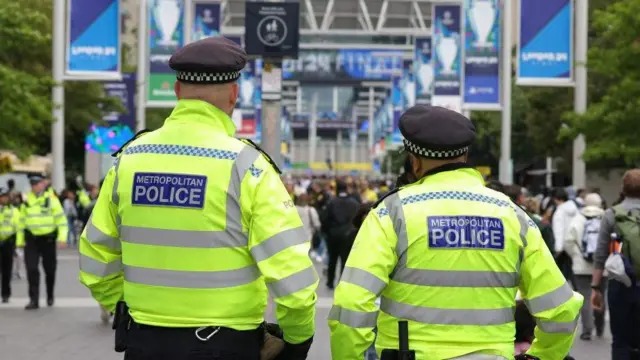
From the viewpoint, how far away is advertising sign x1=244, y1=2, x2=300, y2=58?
1476cm

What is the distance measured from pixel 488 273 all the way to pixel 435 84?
26912 mm

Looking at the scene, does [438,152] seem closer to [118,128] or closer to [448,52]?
[448,52]

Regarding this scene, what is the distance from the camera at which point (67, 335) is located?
12938mm

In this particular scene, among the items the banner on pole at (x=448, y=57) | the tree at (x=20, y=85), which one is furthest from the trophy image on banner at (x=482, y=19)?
the tree at (x=20, y=85)

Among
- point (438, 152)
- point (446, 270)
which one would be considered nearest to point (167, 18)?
point (438, 152)

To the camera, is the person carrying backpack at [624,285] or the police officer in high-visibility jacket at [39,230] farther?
the police officer in high-visibility jacket at [39,230]

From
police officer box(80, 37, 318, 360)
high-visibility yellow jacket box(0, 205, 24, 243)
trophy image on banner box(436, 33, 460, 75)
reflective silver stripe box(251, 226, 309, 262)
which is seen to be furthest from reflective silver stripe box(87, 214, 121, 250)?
trophy image on banner box(436, 33, 460, 75)

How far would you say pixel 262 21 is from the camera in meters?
14.9

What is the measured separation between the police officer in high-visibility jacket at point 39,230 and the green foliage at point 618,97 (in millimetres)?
13818

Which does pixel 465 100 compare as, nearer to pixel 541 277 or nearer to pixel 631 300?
pixel 631 300

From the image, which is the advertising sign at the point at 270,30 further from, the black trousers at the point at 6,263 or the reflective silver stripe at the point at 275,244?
the reflective silver stripe at the point at 275,244

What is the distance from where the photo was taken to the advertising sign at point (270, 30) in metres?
14.8

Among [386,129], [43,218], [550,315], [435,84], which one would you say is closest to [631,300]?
[550,315]

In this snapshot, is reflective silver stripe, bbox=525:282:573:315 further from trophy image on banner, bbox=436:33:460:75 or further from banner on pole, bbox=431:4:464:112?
trophy image on banner, bbox=436:33:460:75
